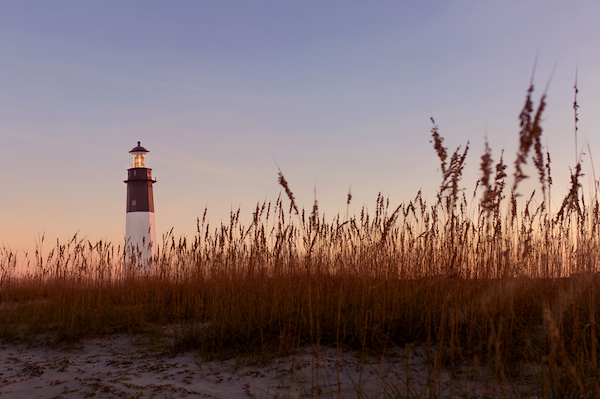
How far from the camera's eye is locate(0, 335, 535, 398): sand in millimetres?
2613

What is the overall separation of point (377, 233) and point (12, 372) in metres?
3.24

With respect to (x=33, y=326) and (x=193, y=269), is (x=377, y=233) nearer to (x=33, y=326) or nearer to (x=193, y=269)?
(x=193, y=269)

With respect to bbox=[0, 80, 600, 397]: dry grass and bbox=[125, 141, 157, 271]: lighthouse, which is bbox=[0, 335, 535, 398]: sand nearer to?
bbox=[0, 80, 600, 397]: dry grass

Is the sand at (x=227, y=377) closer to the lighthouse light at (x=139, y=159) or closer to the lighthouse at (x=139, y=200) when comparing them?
the lighthouse at (x=139, y=200)

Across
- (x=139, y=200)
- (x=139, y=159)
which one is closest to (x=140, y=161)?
(x=139, y=159)

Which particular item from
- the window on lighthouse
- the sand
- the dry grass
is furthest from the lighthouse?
the sand

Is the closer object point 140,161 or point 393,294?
point 393,294

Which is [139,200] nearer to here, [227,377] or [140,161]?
[140,161]

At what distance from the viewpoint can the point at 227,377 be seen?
3.03 m

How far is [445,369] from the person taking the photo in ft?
9.34

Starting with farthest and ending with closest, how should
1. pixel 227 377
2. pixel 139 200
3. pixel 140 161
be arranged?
pixel 140 161, pixel 139 200, pixel 227 377

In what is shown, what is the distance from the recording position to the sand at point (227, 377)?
2613 millimetres

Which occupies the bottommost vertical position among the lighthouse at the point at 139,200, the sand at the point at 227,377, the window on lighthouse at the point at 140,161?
the sand at the point at 227,377

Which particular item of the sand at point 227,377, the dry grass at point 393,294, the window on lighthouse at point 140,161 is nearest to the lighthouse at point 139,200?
the window on lighthouse at point 140,161
